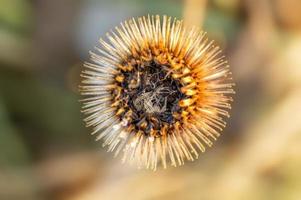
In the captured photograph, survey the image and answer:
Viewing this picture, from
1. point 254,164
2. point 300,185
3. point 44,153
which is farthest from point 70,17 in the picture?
point 300,185

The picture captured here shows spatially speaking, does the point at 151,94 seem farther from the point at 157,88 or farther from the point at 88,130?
the point at 88,130

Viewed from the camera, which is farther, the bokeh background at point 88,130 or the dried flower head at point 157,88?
the bokeh background at point 88,130

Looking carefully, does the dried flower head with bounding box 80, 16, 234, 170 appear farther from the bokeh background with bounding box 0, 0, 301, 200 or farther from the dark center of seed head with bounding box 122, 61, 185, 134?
the bokeh background with bounding box 0, 0, 301, 200

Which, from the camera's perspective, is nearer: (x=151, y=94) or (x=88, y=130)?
(x=151, y=94)

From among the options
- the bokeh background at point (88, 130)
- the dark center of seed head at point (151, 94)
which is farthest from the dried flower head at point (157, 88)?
the bokeh background at point (88, 130)

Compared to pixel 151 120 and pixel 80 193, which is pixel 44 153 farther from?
pixel 151 120

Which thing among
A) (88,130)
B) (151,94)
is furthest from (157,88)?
(88,130)

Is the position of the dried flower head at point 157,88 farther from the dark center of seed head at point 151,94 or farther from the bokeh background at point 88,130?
the bokeh background at point 88,130

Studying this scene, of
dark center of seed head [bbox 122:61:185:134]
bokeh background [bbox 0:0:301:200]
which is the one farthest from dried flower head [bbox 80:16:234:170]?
bokeh background [bbox 0:0:301:200]
